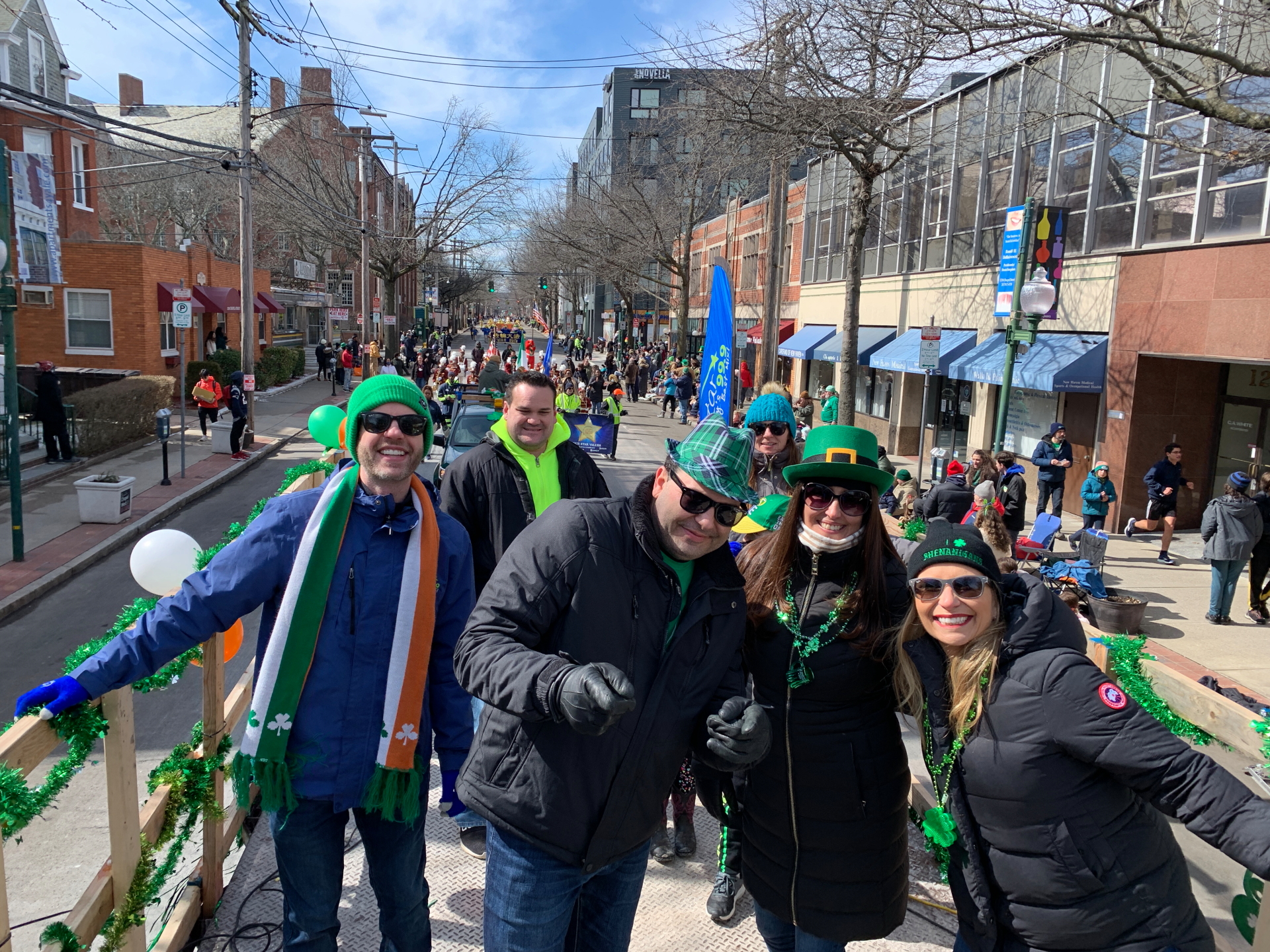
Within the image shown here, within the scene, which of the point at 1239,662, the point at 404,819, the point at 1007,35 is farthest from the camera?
the point at 1007,35

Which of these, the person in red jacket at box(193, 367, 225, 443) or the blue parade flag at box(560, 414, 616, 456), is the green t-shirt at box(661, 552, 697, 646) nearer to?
the blue parade flag at box(560, 414, 616, 456)

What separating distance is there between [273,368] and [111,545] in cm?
2158

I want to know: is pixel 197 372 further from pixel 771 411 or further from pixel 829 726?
pixel 829 726

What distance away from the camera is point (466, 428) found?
12.0 metres

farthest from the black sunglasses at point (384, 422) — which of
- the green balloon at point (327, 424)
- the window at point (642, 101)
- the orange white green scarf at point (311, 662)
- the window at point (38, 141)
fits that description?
the window at point (642, 101)

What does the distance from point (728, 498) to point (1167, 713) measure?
1.63 m

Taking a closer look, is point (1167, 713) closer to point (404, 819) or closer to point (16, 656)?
point (404, 819)

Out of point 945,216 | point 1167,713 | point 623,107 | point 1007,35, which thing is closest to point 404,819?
point 1167,713

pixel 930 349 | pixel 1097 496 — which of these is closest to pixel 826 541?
pixel 1097 496

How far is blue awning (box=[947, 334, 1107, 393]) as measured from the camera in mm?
14203

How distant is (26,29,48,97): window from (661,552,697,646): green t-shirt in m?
32.0

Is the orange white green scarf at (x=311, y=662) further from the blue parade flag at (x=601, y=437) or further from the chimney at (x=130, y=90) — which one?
the chimney at (x=130, y=90)

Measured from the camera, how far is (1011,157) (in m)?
17.1

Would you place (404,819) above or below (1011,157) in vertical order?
below
